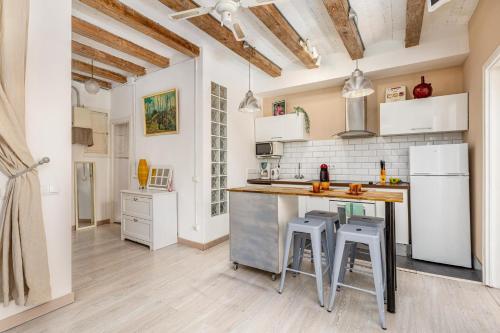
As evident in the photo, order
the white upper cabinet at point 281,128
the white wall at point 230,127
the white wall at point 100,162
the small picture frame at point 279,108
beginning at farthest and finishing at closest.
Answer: the white wall at point 100,162 → the small picture frame at point 279,108 → the white upper cabinet at point 281,128 → the white wall at point 230,127

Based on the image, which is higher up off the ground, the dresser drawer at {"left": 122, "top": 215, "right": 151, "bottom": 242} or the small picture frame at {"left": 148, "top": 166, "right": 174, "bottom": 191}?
the small picture frame at {"left": 148, "top": 166, "right": 174, "bottom": 191}

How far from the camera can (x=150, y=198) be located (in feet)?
12.2

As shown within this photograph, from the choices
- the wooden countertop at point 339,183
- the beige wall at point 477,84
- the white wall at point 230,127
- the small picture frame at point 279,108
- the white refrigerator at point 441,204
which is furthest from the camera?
the small picture frame at point 279,108

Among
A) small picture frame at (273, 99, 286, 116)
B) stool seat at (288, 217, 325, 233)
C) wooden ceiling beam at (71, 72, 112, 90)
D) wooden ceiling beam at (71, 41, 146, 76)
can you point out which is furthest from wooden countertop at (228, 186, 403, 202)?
wooden ceiling beam at (71, 72, 112, 90)

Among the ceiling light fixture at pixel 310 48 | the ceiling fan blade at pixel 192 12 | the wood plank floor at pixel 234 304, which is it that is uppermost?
the ceiling light fixture at pixel 310 48

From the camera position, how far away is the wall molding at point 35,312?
6.24ft

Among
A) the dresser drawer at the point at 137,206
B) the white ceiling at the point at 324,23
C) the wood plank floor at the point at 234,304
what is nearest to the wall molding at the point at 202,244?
the wood plank floor at the point at 234,304

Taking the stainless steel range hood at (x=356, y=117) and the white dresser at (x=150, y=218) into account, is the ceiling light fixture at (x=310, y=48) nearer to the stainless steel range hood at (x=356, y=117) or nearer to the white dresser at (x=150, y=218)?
the stainless steel range hood at (x=356, y=117)

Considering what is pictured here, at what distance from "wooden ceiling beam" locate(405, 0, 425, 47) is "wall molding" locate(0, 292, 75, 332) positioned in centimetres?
434

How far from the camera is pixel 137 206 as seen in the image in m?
3.91

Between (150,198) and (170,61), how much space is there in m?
2.33

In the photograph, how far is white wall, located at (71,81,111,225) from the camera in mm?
4977

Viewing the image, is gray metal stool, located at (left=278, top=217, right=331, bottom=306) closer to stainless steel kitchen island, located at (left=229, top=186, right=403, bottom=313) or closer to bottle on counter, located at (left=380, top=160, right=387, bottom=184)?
stainless steel kitchen island, located at (left=229, top=186, right=403, bottom=313)

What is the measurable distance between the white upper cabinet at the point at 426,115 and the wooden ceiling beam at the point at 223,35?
191cm
